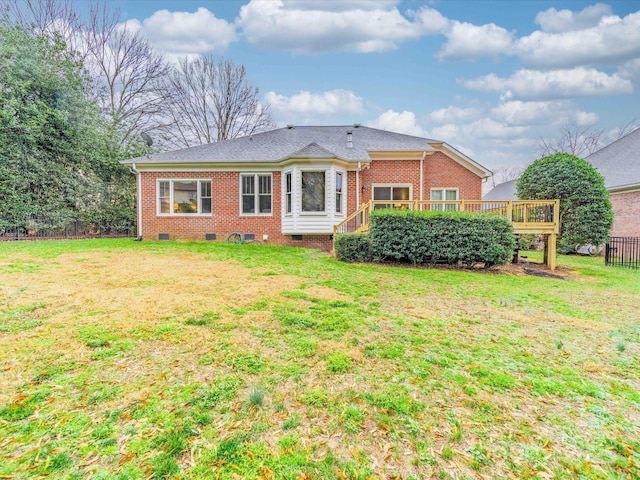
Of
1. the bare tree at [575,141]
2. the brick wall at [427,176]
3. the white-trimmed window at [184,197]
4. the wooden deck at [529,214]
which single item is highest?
the bare tree at [575,141]

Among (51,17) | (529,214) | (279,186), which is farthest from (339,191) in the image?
(51,17)

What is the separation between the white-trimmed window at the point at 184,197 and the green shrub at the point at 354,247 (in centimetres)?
682

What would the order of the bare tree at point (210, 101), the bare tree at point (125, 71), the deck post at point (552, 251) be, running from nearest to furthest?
the deck post at point (552, 251)
the bare tree at point (125, 71)
the bare tree at point (210, 101)

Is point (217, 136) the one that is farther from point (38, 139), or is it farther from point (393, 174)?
point (393, 174)

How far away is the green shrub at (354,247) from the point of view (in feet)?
30.2

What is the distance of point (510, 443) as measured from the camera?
208 cm

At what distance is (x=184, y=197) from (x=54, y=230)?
6.32 metres

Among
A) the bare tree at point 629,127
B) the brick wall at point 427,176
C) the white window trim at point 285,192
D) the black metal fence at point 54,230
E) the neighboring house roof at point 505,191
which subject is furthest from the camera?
the bare tree at point 629,127

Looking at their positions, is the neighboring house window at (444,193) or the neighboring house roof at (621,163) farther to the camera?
the neighboring house roof at (621,163)

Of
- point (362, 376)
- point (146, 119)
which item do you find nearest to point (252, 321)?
point (362, 376)

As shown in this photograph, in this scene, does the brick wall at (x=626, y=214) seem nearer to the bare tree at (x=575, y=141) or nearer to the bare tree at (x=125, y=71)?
the bare tree at (x=575, y=141)

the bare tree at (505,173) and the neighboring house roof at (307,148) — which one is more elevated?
the bare tree at (505,173)

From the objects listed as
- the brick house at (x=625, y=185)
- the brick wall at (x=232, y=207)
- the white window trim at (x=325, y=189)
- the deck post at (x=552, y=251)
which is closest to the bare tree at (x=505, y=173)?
the brick house at (x=625, y=185)

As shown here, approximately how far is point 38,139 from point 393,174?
15794mm
